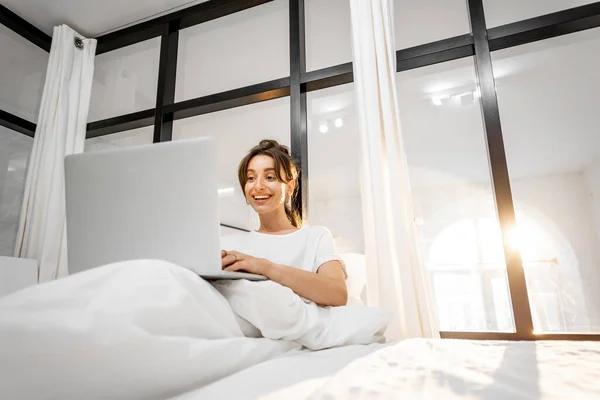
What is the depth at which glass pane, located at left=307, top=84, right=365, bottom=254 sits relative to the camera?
6.41 feet

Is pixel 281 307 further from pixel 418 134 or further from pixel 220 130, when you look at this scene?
pixel 220 130

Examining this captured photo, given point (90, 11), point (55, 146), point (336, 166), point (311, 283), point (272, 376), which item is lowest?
point (272, 376)

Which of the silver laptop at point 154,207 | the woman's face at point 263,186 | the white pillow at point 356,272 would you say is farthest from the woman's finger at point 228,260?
the white pillow at point 356,272

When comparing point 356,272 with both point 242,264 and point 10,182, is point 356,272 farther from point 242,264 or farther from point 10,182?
point 10,182

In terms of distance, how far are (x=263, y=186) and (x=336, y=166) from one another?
610 mm

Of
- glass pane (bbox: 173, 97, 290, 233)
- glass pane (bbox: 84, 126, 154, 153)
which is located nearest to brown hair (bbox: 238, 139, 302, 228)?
glass pane (bbox: 173, 97, 290, 233)

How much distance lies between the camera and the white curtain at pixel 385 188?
153 centimetres

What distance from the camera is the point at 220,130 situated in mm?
2441

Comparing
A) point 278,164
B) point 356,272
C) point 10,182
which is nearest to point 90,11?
point 10,182

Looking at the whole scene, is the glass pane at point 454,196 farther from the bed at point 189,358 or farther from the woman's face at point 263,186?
the bed at point 189,358

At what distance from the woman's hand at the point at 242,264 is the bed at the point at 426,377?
307 mm

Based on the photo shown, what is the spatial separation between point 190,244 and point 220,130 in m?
1.78

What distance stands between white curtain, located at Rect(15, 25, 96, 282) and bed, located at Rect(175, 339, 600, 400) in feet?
7.09

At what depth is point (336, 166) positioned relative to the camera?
6.79 feet
